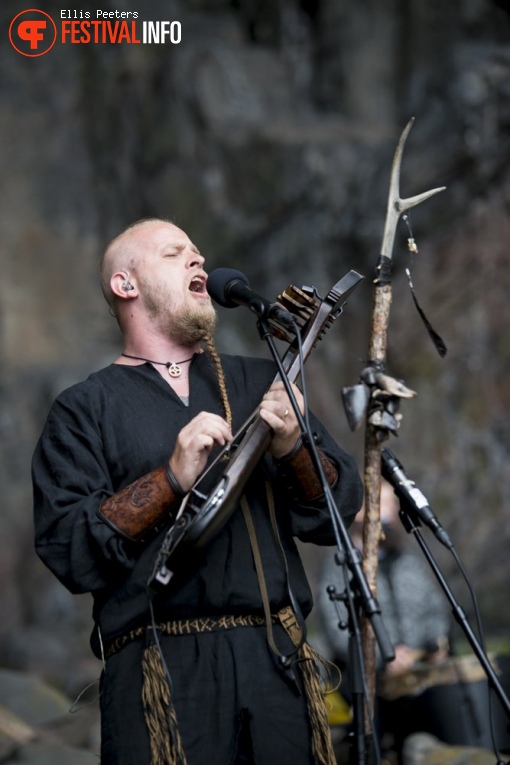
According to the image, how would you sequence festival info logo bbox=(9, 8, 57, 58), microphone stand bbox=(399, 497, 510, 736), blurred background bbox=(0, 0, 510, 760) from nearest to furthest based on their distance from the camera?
microphone stand bbox=(399, 497, 510, 736)
blurred background bbox=(0, 0, 510, 760)
festival info logo bbox=(9, 8, 57, 58)

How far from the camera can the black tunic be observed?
6.57 ft

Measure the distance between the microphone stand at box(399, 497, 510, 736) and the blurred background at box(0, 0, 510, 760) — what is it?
13.5 ft

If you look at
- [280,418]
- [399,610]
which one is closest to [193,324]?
[280,418]

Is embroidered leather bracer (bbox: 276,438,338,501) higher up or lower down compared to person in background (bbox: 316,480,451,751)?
higher up

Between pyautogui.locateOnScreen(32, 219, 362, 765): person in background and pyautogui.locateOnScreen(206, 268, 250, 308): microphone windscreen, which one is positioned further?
pyautogui.locateOnScreen(206, 268, 250, 308): microphone windscreen

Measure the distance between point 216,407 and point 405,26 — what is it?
20.8 feet

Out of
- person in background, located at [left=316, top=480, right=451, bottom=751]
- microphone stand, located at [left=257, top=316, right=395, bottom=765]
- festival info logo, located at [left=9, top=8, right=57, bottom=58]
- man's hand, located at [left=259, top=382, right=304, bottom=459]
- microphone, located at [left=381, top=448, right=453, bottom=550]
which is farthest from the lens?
festival info logo, located at [left=9, top=8, right=57, bottom=58]

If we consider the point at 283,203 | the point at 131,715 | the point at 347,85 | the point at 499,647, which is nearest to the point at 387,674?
the point at 499,647

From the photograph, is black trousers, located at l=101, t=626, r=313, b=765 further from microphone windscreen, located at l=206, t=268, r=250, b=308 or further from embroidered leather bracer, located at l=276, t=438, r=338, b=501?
microphone windscreen, located at l=206, t=268, r=250, b=308

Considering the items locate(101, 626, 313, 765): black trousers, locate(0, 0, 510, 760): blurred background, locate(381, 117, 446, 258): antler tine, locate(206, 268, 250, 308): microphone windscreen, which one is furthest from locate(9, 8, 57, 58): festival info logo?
locate(101, 626, 313, 765): black trousers

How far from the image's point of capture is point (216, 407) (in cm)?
225

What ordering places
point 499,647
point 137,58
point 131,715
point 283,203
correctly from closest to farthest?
1. point 131,715
2. point 499,647
3. point 283,203
4. point 137,58

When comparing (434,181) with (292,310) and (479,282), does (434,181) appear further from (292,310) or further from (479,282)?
(292,310)

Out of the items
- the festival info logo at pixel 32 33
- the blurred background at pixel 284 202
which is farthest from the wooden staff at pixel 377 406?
the festival info logo at pixel 32 33
